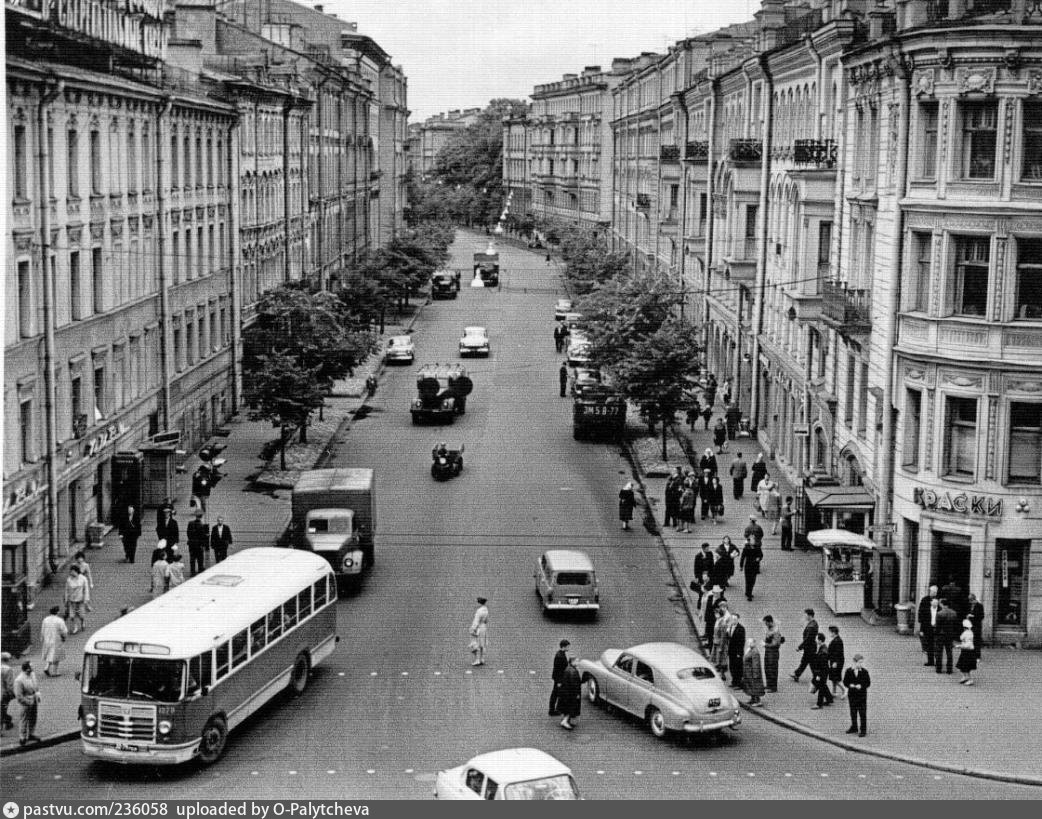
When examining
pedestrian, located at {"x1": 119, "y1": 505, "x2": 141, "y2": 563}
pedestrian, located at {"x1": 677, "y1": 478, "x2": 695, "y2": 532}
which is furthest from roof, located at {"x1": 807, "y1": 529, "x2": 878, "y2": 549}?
pedestrian, located at {"x1": 119, "y1": 505, "x2": 141, "y2": 563}

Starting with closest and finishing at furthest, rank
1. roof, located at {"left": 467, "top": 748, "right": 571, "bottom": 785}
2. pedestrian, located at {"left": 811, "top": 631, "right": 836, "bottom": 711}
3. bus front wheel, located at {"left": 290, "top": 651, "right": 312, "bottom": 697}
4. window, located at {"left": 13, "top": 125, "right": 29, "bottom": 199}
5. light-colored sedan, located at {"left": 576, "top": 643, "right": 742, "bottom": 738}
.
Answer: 1. roof, located at {"left": 467, "top": 748, "right": 571, "bottom": 785}
2. light-colored sedan, located at {"left": 576, "top": 643, "right": 742, "bottom": 738}
3. bus front wheel, located at {"left": 290, "top": 651, "right": 312, "bottom": 697}
4. pedestrian, located at {"left": 811, "top": 631, "right": 836, "bottom": 711}
5. window, located at {"left": 13, "top": 125, "right": 29, "bottom": 199}

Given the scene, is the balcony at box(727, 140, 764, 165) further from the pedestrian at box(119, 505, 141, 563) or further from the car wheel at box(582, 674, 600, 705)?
the car wheel at box(582, 674, 600, 705)

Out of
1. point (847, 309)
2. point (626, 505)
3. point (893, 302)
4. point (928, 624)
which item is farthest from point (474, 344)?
point (928, 624)

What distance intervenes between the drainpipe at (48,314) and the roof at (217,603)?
868 centimetres

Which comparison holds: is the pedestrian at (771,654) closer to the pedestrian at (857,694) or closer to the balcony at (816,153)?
the pedestrian at (857,694)

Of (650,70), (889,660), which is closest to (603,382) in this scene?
(889,660)

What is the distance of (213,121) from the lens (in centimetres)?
5731

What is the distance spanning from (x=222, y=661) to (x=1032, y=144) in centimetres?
1963

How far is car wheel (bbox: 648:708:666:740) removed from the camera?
86.8 feet

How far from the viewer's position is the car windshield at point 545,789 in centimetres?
2014

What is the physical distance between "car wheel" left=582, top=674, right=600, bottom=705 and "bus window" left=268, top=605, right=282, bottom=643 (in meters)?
5.72

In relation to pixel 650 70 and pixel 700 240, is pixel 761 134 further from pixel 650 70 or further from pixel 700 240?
pixel 650 70

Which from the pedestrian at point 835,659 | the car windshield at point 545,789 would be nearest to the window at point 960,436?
the pedestrian at point 835,659

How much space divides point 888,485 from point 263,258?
127 feet
